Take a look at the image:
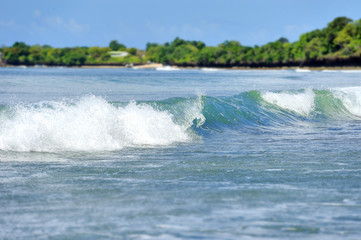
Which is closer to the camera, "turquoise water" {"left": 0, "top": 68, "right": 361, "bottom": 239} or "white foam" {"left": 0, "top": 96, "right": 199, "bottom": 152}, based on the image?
"turquoise water" {"left": 0, "top": 68, "right": 361, "bottom": 239}

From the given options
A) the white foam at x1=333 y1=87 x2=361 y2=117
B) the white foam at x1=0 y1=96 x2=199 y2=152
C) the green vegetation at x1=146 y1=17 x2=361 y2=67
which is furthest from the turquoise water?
the green vegetation at x1=146 y1=17 x2=361 y2=67

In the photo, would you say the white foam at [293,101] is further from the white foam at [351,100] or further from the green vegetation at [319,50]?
the green vegetation at [319,50]

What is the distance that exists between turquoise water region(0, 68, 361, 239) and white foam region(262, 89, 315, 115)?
222 inches

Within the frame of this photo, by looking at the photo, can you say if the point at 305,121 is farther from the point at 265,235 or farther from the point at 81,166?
the point at 265,235

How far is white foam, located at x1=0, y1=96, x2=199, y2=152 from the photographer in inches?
492

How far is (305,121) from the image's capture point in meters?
20.6

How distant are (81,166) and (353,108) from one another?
1799 cm

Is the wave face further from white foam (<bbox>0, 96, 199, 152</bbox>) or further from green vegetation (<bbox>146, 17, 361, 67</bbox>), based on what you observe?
green vegetation (<bbox>146, 17, 361, 67</bbox>)

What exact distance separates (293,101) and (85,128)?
1276 centimetres

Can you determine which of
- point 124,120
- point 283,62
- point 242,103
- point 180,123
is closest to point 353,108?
point 242,103

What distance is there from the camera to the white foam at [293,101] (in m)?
23.4

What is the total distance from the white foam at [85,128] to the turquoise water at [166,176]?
27 mm

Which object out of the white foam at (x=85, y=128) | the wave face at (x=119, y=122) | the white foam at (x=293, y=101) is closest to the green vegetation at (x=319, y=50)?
the white foam at (x=293, y=101)

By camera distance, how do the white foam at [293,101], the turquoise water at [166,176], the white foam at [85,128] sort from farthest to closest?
1. the white foam at [293,101]
2. the white foam at [85,128]
3. the turquoise water at [166,176]
